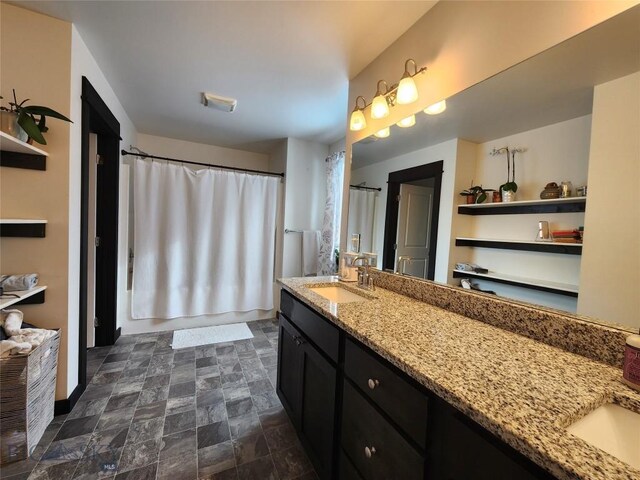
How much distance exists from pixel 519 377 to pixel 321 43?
191cm

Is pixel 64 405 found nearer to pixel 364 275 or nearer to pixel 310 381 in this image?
pixel 310 381

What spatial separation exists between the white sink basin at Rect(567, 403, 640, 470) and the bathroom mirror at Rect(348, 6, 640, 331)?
0.29 m

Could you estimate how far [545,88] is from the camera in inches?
37.4

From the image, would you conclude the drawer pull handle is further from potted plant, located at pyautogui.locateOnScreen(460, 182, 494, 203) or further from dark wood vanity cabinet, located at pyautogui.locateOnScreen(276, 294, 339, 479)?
potted plant, located at pyautogui.locateOnScreen(460, 182, 494, 203)

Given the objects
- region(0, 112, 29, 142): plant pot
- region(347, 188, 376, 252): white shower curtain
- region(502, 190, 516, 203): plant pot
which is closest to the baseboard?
region(0, 112, 29, 142): plant pot

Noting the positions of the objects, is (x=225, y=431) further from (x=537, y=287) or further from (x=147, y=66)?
(x=147, y=66)

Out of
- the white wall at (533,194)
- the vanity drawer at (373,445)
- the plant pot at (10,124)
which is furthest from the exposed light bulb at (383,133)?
the plant pot at (10,124)

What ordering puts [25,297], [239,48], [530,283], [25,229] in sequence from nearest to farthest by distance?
1. [530,283]
2. [25,297]
3. [25,229]
4. [239,48]

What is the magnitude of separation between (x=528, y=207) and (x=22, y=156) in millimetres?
2517

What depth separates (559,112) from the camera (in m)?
0.90

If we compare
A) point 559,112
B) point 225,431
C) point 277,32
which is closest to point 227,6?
point 277,32

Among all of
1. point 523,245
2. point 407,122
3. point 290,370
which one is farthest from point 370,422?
point 407,122

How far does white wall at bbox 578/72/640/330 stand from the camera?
73 centimetres

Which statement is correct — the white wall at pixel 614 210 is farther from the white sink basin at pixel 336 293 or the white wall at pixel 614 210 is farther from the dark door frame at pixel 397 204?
the white sink basin at pixel 336 293
